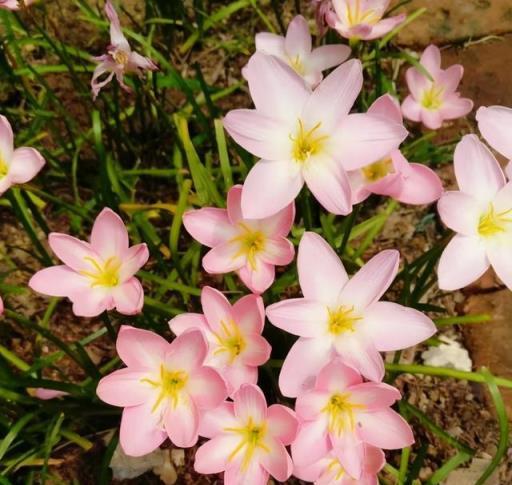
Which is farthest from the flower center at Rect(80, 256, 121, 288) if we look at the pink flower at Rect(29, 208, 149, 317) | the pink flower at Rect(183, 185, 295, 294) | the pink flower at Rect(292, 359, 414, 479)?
the pink flower at Rect(292, 359, 414, 479)

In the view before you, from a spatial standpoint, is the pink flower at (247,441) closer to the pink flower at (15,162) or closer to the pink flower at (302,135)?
the pink flower at (302,135)

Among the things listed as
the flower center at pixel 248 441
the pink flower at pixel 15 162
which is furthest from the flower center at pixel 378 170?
the pink flower at pixel 15 162

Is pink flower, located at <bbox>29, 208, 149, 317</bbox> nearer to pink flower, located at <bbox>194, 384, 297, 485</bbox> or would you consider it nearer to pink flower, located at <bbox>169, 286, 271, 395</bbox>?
pink flower, located at <bbox>169, 286, 271, 395</bbox>

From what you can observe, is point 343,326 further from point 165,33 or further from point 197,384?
point 165,33

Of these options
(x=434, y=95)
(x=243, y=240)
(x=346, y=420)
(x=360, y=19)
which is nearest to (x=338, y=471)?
(x=346, y=420)

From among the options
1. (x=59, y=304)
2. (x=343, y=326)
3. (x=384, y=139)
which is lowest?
(x=59, y=304)

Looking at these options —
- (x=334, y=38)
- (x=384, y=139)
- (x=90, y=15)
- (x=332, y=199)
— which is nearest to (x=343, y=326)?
(x=332, y=199)
